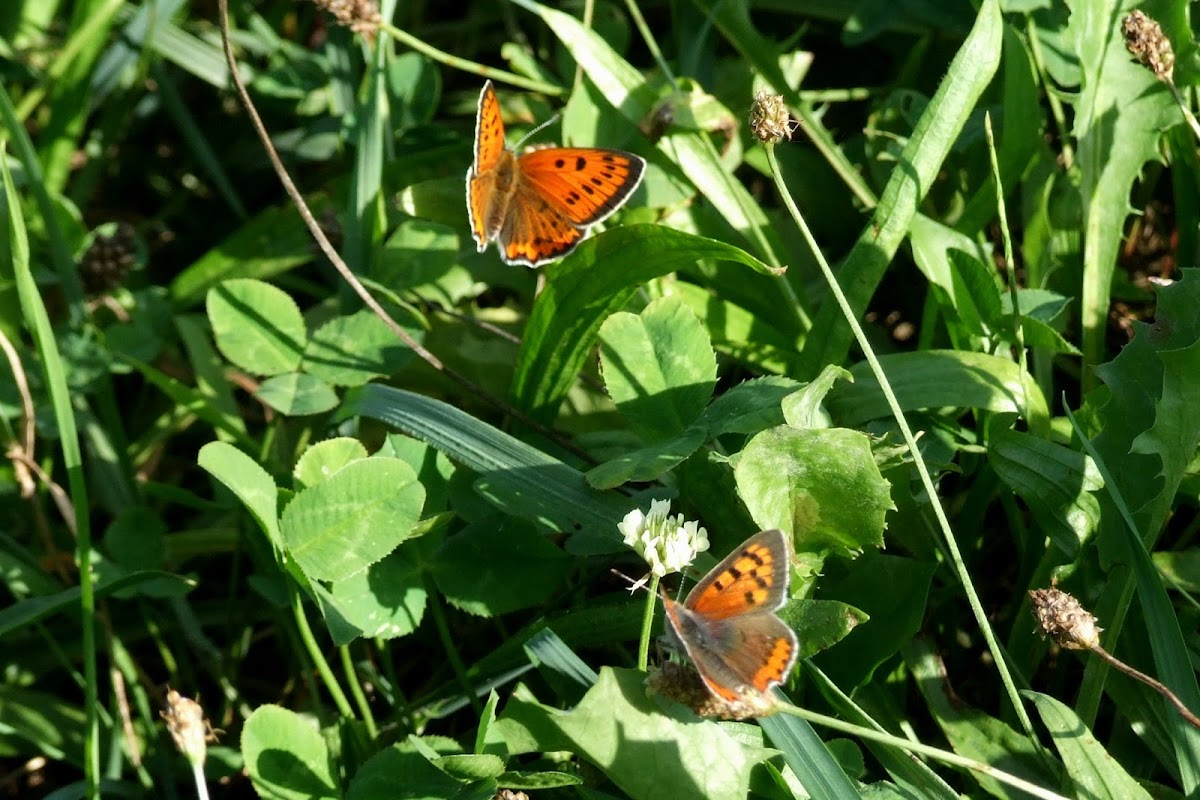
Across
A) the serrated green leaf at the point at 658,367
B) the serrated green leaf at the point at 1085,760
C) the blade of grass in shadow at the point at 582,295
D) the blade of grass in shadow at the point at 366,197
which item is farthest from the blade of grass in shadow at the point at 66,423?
the serrated green leaf at the point at 1085,760

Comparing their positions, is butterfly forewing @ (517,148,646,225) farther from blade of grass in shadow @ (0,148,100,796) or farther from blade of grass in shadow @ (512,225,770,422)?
blade of grass in shadow @ (0,148,100,796)

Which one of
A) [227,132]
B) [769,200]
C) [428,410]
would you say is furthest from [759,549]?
[227,132]

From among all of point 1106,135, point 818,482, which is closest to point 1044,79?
point 1106,135

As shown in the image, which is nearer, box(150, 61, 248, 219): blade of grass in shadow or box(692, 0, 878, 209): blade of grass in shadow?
box(692, 0, 878, 209): blade of grass in shadow

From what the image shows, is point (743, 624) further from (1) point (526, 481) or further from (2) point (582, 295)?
(2) point (582, 295)

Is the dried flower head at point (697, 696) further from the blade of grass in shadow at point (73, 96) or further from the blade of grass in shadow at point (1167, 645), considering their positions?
the blade of grass in shadow at point (73, 96)

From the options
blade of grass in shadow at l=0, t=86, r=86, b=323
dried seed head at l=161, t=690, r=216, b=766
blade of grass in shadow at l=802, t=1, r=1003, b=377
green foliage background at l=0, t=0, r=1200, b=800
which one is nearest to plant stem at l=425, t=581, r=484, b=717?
green foliage background at l=0, t=0, r=1200, b=800
